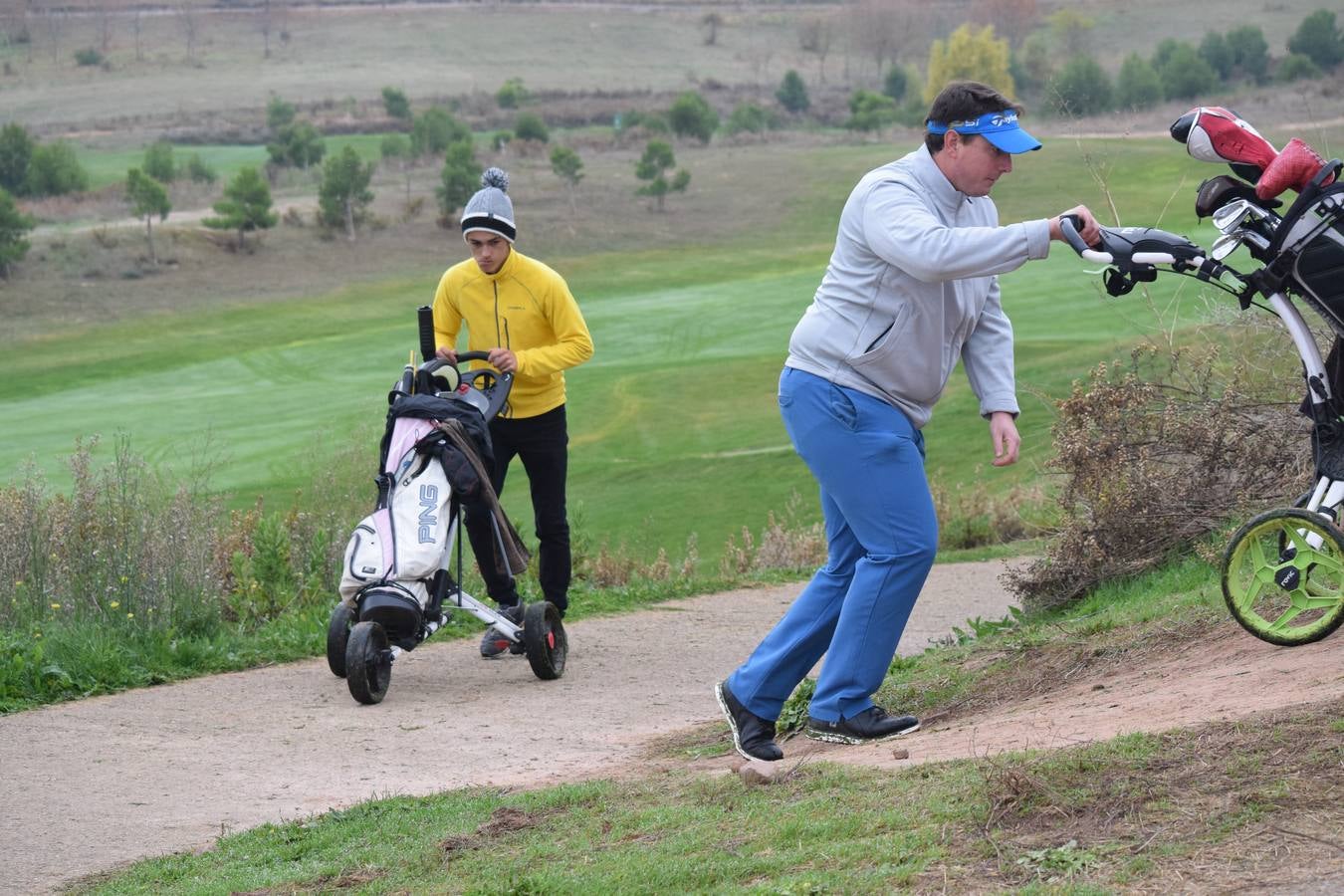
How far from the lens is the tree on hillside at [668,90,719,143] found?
76312mm

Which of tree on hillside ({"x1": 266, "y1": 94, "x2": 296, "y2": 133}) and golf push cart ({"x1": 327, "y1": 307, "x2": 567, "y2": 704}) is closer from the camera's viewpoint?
golf push cart ({"x1": 327, "y1": 307, "x2": 567, "y2": 704})

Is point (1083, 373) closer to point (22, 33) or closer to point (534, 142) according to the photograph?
point (534, 142)

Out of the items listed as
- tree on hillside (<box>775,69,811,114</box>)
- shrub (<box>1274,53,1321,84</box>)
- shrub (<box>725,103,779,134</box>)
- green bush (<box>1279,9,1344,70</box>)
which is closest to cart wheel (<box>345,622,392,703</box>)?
shrub (<box>1274,53,1321,84</box>)

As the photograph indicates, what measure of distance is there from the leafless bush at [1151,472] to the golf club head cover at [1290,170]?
3.57 meters

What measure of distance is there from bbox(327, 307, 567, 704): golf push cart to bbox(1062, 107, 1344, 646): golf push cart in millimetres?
3706

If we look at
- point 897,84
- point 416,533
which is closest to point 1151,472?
point 416,533

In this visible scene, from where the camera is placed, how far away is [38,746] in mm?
7465

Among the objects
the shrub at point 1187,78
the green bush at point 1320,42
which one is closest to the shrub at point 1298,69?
the green bush at point 1320,42

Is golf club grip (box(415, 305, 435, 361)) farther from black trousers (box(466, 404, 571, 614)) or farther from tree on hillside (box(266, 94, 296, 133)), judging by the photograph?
tree on hillside (box(266, 94, 296, 133))

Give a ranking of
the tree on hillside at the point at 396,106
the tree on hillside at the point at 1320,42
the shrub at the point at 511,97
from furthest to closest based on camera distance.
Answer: the shrub at the point at 511,97, the tree on hillside at the point at 396,106, the tree on hillside at the point at 1320,42

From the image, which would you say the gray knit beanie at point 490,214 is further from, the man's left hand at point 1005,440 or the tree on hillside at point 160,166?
the tree on hillside at point 160,166

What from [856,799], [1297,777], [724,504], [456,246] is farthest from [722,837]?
[456,246]

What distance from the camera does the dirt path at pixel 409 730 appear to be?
5.72 m

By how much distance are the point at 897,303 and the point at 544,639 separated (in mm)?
3628
